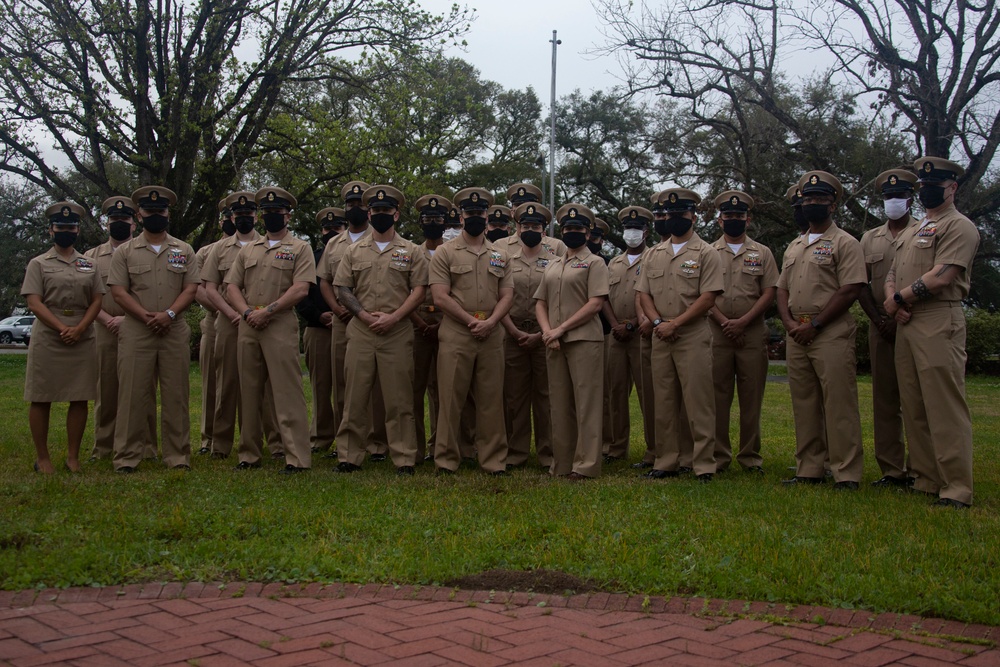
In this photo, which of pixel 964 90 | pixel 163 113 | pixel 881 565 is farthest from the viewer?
pixel 964 90

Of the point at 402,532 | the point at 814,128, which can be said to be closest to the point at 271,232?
the point at 402,532

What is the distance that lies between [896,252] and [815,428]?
1527 millimetres

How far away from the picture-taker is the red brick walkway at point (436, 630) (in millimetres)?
3830

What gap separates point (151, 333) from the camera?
8.13m

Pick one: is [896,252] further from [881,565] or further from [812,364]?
[881,565]

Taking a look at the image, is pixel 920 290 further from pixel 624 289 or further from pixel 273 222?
pixel 273 222

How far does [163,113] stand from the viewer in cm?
2131

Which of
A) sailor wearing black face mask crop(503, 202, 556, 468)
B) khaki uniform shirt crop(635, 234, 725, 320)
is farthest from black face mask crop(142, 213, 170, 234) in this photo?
khaki uniform shirt crop(635, 234, 725, 320)

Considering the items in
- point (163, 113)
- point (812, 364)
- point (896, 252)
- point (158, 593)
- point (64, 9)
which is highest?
point (64, 9)

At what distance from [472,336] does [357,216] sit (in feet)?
5.89

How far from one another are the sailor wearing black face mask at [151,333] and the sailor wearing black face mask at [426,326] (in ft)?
6.65

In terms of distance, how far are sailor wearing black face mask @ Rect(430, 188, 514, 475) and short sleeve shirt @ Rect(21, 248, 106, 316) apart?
9.50ft

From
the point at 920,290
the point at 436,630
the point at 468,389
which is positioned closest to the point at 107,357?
the point at 468,389

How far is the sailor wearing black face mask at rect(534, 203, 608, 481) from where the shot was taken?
7965 mm
